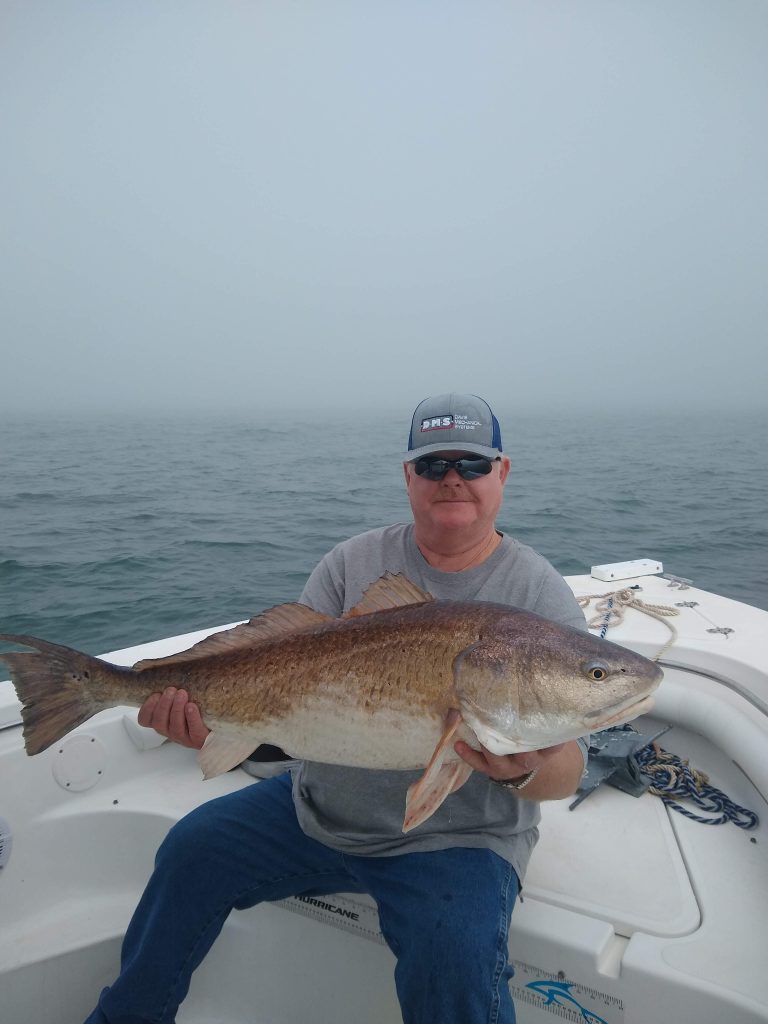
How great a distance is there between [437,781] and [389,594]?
72 centimetres

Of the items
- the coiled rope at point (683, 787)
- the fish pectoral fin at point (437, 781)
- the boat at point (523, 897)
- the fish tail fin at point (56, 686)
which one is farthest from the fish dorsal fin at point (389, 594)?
the coiled rope at point (683, 787)

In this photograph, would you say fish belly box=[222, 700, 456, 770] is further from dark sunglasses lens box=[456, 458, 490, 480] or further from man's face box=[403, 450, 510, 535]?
dark sunglasses lens box=[456, 458, 490, 480]

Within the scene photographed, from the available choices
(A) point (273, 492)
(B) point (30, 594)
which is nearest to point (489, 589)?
(B) point (30, 594)

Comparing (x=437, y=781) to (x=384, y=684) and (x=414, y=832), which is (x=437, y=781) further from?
(x=414, y=832)

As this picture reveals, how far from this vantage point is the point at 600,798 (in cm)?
364

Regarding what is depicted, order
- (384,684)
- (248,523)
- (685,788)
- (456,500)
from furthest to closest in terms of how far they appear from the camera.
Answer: (248,523) → (685,788) → (456,500) → (384,684)

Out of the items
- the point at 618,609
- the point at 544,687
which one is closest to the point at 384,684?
the point at 544,687

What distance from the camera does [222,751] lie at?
2.58 meters

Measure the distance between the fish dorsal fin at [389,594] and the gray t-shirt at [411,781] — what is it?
Answer: 8.1 inches

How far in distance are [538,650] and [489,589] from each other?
2.15ft

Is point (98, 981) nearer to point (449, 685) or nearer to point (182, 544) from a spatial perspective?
point (449, 685)

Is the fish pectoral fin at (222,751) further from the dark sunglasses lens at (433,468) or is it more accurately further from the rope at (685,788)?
the rope at (685,788)

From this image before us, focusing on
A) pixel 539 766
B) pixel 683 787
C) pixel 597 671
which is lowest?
pixel 683 787

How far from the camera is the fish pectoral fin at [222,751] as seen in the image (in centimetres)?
254
